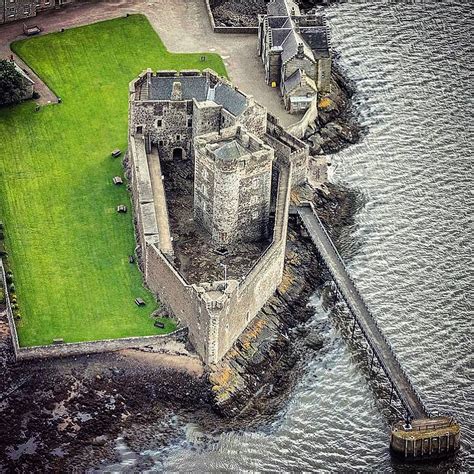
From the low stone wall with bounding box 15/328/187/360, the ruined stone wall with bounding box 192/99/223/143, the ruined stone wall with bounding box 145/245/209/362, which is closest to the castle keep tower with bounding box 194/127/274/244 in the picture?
the ruined stone wall with bounding box 192/99/223/143

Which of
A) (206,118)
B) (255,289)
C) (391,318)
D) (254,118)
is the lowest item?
(391,318)

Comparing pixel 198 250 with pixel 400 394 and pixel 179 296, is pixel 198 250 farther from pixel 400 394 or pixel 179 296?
pixel 400 394

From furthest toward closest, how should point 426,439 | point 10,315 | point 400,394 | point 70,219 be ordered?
1. point 70,219
2. point 10,315
3. point 400,394
4. point 426,439

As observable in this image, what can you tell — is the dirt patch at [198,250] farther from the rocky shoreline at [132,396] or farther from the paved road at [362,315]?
the paved road at [362,315]

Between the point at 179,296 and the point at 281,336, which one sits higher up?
the point at 179,296

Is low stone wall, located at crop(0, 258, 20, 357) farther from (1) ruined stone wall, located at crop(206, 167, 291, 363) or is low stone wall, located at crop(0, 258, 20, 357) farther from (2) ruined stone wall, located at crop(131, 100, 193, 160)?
(2) ruined stone wall, located at crop(131, 100, 193, 160)

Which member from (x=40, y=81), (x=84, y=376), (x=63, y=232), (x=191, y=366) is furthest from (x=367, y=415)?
(x=40, y=81)

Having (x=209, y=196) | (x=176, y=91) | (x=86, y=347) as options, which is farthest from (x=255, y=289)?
(x=176, y=91)

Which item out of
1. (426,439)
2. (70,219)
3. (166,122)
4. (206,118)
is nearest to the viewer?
(426,439)
